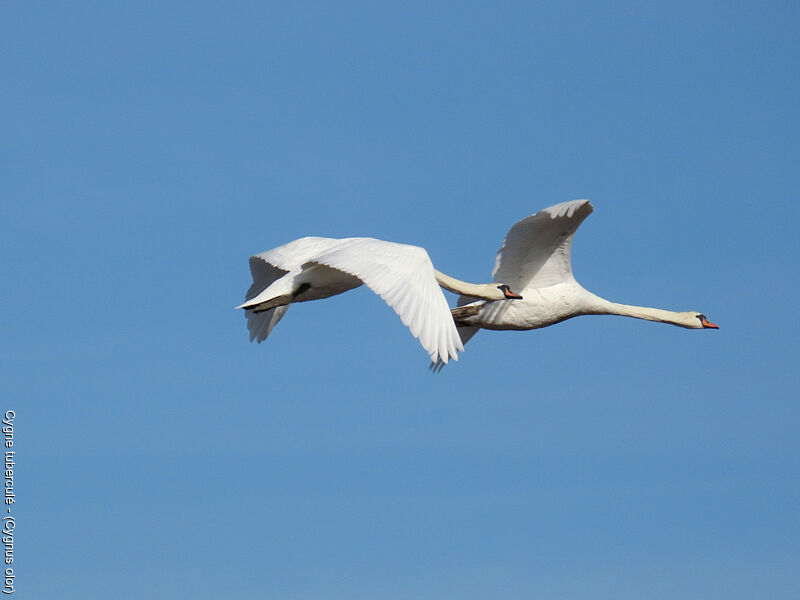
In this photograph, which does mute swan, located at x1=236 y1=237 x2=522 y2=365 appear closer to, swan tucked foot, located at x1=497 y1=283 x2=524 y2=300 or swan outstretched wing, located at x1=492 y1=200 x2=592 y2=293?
swan tucked foot, located at x1=497 y1=283 x2=524 y2=300

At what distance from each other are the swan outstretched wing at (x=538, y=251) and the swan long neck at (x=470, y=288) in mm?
765

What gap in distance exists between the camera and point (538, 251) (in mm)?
23422

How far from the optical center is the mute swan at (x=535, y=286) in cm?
2319

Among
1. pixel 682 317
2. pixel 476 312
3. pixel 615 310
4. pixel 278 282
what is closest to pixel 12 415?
pixel 278 282

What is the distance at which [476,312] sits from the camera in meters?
23.5

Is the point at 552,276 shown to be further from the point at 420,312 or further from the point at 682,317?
the point at 420,312

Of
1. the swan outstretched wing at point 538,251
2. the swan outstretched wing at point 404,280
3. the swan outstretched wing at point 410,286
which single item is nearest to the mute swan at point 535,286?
the swan outstretched wing at point 538,251

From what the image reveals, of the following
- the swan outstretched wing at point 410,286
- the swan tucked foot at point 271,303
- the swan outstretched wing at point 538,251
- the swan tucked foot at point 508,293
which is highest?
the swan outstretched wing at point 538,251

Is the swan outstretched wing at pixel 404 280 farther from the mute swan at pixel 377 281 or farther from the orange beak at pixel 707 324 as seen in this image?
the orange beak at pixel 707 324

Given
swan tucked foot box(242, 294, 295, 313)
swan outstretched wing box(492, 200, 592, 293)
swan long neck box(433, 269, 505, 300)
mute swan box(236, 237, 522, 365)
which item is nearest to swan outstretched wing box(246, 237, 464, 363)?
mute swan box(236, 237, 522, 365)

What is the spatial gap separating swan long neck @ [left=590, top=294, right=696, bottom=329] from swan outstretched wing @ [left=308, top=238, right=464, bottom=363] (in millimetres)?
5157

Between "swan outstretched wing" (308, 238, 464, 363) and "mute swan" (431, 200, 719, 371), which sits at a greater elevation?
"mute swan" (431, 200, 719, 371)

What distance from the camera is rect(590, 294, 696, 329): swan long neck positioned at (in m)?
24.0

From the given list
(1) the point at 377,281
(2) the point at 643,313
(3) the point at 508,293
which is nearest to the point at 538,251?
(3) the point at 508,293
